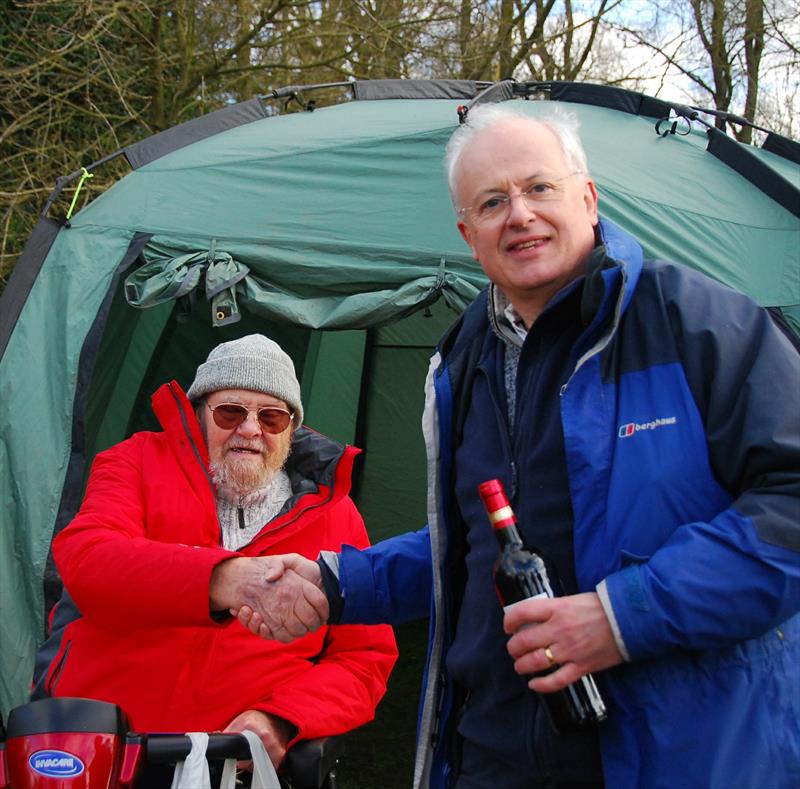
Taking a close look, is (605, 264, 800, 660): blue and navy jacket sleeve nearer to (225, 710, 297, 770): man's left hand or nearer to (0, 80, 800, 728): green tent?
(225, 710, 297, 770): man's left hand

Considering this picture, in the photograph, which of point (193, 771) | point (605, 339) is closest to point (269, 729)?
point (193, 771)

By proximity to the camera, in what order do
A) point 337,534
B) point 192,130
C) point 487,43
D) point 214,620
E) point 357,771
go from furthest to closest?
1. point 487,43
2. point 192,130
3. point 357,771
4. point 337,534
5. point 214,620

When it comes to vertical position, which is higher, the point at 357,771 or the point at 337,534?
the point at 337,534

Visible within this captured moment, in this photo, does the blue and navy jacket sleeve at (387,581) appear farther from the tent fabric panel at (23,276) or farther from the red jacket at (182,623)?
the tent fabric panel at (23,276)

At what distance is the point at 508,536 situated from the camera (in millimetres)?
1263

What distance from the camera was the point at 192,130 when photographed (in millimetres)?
3771

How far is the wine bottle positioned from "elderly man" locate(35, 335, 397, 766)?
46cm

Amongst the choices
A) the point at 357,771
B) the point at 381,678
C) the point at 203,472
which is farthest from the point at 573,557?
the point at 357,771

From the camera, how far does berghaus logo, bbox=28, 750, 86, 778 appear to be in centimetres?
128

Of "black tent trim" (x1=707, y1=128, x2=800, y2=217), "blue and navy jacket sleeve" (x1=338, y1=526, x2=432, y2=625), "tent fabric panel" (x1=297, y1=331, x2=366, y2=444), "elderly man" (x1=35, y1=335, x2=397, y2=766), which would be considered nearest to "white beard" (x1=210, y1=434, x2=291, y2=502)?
"elderly man" (x1=35, y1=335, x2=397, y2=766)

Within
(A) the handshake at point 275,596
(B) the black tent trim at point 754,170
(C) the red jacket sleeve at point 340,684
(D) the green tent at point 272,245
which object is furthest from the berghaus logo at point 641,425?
(B) the black tent trim at point 754,170

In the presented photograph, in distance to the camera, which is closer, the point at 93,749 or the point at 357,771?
the point at 93,749

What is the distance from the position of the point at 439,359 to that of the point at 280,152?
2204mm

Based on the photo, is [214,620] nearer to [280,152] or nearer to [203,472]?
[203,472]
